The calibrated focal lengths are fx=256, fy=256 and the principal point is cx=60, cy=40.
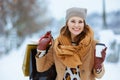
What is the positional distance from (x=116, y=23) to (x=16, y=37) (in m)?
0.97

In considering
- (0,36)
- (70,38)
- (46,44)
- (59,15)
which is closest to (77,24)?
(70,38)

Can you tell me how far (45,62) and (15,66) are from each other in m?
1.04

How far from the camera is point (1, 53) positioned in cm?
249

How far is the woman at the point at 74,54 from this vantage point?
1.44m

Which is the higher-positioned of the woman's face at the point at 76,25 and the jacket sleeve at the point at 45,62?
the woman's face at the point at 76,25

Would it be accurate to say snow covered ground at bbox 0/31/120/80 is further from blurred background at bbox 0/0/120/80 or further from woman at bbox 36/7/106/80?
woman at bbox 36/7/106/80

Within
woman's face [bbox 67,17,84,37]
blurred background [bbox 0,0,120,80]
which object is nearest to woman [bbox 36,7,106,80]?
woman's face [bbox 67,17,84,37]

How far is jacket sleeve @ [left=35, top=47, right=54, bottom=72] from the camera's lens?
4.83 ft

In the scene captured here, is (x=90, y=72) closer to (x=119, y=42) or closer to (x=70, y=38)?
(x=70, y=38)

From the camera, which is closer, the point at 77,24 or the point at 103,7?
the point at 77,24

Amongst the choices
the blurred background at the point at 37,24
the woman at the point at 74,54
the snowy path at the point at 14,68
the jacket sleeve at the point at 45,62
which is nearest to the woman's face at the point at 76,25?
the woman at the point at 74,54

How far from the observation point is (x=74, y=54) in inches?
57.5

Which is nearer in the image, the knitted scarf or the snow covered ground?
the knitted scarf

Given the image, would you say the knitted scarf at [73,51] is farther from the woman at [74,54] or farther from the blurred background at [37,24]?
the blurred background at [37,24]
